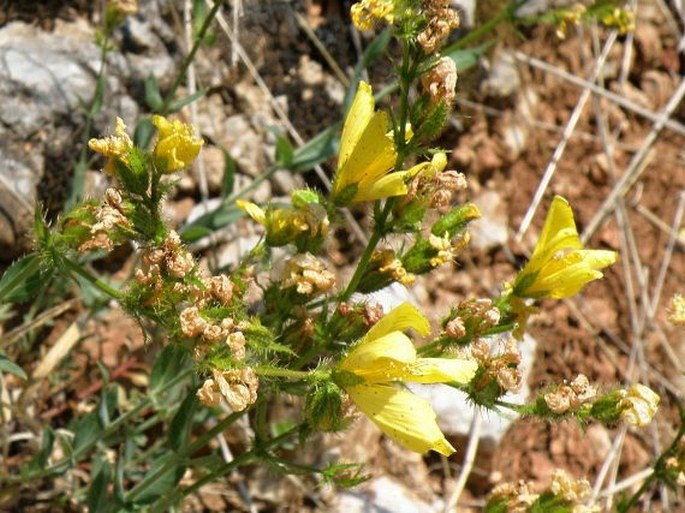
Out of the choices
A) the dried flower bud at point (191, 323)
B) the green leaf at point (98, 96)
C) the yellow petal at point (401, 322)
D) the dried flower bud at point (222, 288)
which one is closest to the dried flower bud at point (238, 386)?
the dried flower bud at point (191, 323)

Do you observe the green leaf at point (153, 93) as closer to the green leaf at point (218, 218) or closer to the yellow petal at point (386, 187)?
the green leaf at point (218, 218)

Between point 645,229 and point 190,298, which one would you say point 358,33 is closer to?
point 645,229

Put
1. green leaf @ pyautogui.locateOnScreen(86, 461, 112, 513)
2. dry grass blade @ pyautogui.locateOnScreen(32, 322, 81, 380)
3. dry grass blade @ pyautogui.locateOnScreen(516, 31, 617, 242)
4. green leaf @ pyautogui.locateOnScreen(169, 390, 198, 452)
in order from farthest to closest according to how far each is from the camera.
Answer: dry grass blade @ pyautogui.locateOnScreen(516, 31, 617, 242) → dry grass blade @ pyautogui.locateOnScreen(32, 322, 81, 380) → green leaf @ pyautogui.locateOnScreen(86, 461, 112, 513) → green leaf @ pyautogui.locateOnScreen(169, 390, 198, 452)

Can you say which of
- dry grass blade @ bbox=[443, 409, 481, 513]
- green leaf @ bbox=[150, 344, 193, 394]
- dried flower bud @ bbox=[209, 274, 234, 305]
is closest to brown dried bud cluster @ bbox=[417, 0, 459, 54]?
dried flower bud @ bbox=[209, 274, 234, 305]

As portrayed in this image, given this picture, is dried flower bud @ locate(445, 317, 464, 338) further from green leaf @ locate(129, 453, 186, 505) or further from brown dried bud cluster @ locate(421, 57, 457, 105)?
green leaf @ locate(129, 453, 186, 505)

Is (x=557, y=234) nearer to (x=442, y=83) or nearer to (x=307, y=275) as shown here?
(x=442, y=83)

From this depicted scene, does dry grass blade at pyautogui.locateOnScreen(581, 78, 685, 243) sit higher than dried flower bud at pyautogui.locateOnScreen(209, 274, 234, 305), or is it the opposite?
dried flower bud at pyautogui.locateOnScreen(209, 274, 234, 305)
